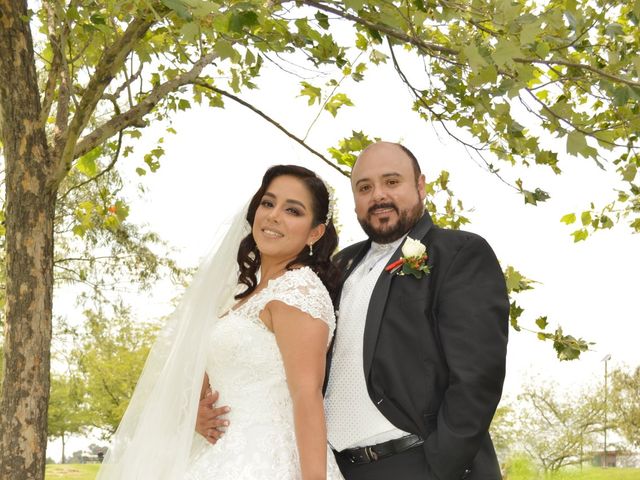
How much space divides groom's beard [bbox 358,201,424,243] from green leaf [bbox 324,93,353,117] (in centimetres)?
408

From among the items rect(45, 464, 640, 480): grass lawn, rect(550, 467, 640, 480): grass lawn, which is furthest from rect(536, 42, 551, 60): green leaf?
rect(550, 467, 640, 480): grass lawn

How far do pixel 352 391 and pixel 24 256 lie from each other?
12.9 feet

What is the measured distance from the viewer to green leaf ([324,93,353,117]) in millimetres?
8422

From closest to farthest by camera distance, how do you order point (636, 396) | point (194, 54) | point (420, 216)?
point (420, 216), point (194, 54), point (636, 396)

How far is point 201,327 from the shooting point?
428 centimetres

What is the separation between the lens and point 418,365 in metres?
4.02

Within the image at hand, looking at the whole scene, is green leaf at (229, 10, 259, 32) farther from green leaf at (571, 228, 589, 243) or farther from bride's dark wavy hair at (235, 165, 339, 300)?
green leaf at (571, 228, 589, 243)

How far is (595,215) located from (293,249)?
6.45 meters

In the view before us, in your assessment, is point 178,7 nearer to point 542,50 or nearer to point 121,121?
point 542,50

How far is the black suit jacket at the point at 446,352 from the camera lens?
385 cm

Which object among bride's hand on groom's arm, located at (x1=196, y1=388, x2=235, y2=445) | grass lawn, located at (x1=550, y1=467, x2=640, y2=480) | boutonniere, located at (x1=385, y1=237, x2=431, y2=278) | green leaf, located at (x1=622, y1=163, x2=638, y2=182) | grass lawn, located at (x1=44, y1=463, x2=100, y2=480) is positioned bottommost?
grass lawn, located at (x1=550, y1=467, x2=640, y2=480)

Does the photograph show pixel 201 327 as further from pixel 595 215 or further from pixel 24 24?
pixel 595 215

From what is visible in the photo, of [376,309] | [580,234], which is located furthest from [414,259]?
[580,234]

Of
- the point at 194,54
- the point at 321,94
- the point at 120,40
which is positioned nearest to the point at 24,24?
the point at 120,40
